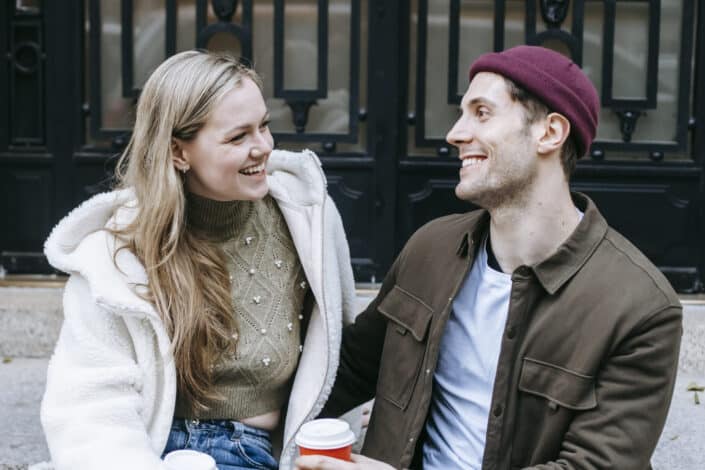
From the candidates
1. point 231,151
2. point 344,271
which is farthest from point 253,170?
point 344,271

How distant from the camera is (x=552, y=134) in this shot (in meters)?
2.97

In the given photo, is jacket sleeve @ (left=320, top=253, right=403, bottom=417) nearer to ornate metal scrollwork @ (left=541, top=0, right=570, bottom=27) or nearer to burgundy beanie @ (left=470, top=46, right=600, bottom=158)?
burgundy beanie @ (left=470, top=46, right=600, bottom=158)

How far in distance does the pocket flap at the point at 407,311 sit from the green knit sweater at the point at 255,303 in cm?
28

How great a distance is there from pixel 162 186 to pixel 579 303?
1233 mm

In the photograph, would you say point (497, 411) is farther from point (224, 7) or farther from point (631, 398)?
point (224, 7)

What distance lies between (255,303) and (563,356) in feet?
3.17

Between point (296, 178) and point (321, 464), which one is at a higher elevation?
point (296, 178)

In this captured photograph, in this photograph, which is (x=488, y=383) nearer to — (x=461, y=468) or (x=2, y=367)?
(x=461, y=468)

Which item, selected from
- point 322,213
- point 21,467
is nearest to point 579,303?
point 322,213

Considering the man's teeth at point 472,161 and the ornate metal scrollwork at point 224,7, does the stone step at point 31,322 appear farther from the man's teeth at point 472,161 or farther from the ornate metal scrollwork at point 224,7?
the man's teeth at point 472,161

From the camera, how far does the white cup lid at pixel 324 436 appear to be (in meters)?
2.59

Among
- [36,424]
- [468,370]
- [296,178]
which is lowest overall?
[36,424]

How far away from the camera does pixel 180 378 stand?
122 inches

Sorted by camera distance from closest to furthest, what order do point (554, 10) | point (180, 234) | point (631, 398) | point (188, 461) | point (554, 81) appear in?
point (188, 461) → point (631, 398) → point (554, 81) → point (180, 234) → point (554, 10)
